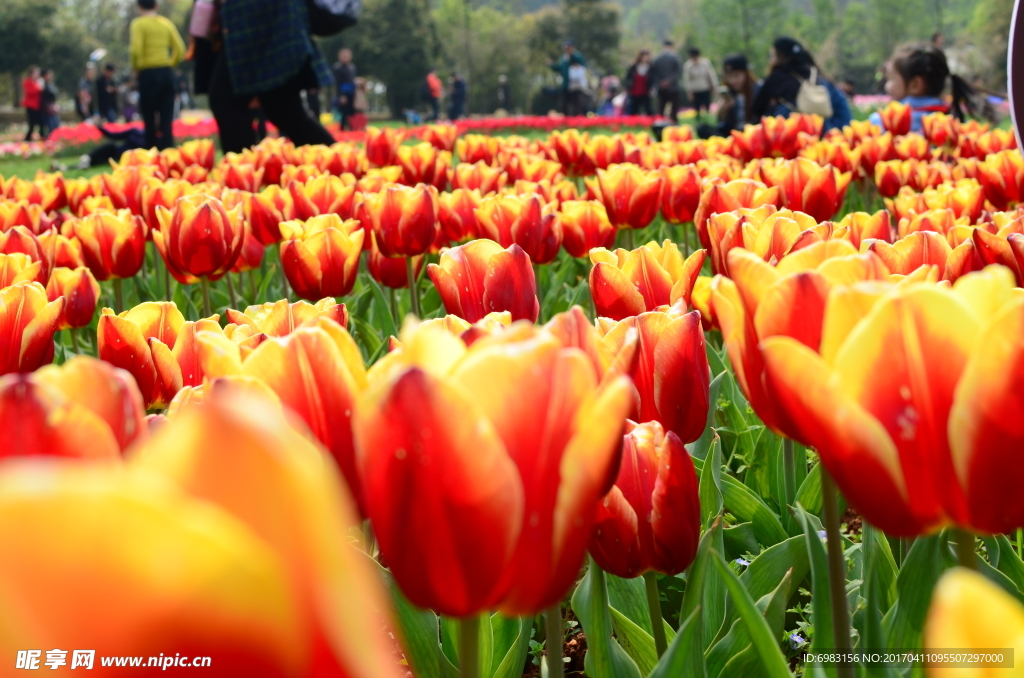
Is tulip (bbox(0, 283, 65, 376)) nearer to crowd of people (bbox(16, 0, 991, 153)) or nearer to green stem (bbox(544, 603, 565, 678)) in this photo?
green stem (bbox(544, 603, 565, 678))

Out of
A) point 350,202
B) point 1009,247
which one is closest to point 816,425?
point 1009,247

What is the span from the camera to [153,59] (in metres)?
12.7

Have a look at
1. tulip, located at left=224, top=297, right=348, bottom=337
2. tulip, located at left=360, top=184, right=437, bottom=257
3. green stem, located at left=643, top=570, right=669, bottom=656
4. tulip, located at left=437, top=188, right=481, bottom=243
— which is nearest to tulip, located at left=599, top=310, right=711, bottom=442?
green stem, located at left=643, top=570, right=669, bottom=656

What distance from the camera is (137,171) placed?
14.8 feet

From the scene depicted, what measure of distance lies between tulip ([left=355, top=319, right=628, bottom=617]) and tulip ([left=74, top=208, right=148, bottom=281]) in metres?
2.65

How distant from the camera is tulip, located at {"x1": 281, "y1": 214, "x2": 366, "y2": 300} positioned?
2.60m

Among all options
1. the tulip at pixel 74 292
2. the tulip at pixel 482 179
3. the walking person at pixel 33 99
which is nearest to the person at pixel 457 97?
the walking person at pixel 33 99

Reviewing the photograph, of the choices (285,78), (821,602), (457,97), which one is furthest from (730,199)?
(457,97)

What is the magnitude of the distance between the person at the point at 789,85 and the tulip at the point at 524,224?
311 inches

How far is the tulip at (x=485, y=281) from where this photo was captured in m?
1.69

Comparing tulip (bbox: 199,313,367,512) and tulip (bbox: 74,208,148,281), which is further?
tulip (bbox: 74,208,148,281)

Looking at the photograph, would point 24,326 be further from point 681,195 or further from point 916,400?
point 681,195

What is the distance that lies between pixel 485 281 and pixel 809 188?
194 cm

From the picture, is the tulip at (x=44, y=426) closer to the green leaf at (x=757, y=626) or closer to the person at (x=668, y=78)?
the green leaf at (x=757, y=626)
